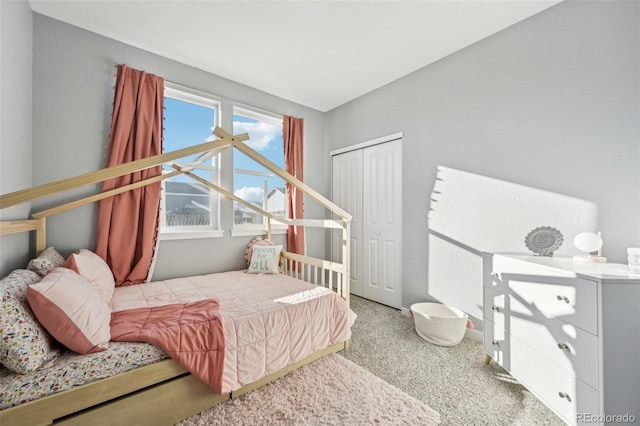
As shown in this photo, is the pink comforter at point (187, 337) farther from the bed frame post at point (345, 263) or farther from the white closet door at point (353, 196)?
the white closet door at point (353, 196)

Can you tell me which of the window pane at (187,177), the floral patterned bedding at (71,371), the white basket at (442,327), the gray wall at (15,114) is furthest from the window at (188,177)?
the white basket at (442,327)

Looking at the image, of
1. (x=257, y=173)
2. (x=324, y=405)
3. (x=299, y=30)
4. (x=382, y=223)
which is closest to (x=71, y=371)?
(x=324, y=405)

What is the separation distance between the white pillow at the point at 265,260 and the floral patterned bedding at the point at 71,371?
4.75 feet

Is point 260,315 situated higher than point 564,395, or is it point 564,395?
point 260,315

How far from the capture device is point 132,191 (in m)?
2.37

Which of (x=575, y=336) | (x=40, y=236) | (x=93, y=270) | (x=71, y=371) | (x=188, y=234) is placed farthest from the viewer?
(x=188, y=234)

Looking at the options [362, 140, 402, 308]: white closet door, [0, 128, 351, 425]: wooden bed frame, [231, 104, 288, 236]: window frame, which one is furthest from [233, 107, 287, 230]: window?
[0, 128, 351, 425]: wooden bed frame

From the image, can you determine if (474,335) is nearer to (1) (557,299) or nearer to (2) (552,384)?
(2) (552,384)

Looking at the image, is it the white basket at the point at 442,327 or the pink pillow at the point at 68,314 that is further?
the white basket at the point at 442,327

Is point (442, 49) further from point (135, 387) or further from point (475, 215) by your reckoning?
point (135, 387)

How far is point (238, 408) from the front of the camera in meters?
1.47

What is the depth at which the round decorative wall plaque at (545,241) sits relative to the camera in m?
1.74

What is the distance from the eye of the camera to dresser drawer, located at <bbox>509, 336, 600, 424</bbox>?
1176 millimetres

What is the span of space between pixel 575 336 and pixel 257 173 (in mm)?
3205
